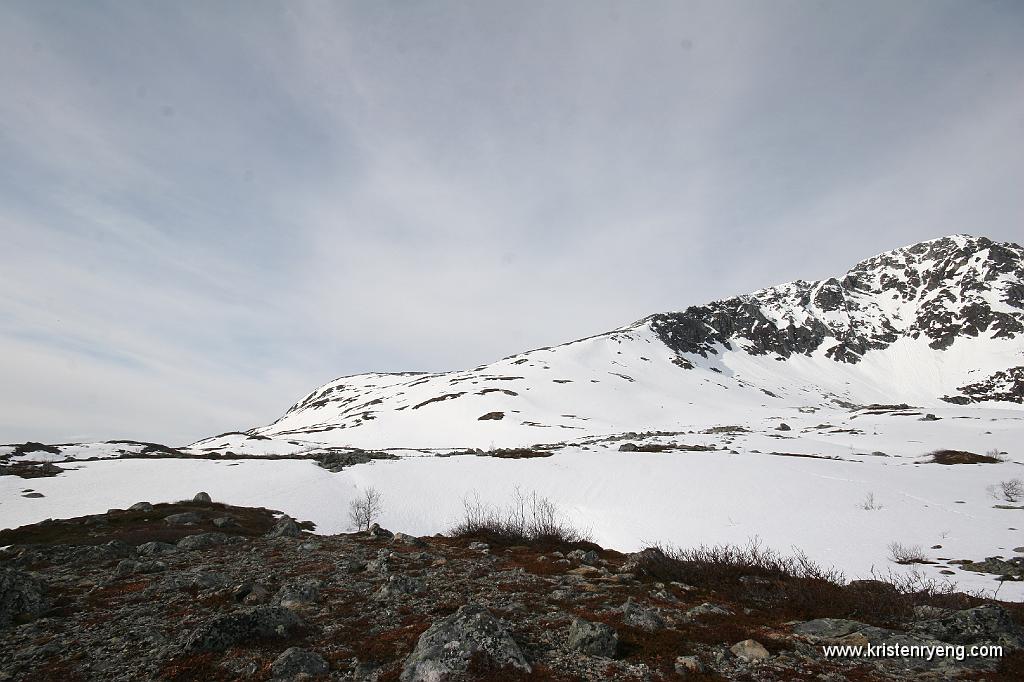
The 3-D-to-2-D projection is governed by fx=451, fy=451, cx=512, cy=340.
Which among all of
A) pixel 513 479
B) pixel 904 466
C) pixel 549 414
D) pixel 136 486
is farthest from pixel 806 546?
pixel 549 414

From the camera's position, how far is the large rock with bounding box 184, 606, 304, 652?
747 centimetres

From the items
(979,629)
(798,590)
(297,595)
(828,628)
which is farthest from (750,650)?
(297,595)

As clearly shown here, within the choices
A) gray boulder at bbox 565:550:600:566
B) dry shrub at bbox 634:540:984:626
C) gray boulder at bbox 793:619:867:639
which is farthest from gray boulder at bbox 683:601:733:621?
gray boulder at bbox 565:550:600:566

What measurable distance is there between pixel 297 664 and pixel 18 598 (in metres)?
7.72

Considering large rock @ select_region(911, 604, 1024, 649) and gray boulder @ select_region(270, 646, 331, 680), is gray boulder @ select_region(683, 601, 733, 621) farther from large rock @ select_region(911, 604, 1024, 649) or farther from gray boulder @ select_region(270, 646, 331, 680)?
gray boulder @ select_region(270, 646, 331, 680)

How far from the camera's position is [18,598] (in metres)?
9.55

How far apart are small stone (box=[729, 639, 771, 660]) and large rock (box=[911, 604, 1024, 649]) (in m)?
3.26

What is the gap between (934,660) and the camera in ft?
22.7

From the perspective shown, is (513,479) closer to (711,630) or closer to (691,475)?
(691,475)

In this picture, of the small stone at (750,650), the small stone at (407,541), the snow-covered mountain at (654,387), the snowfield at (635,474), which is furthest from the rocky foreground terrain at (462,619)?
the snow-covered mountain at (654,387)

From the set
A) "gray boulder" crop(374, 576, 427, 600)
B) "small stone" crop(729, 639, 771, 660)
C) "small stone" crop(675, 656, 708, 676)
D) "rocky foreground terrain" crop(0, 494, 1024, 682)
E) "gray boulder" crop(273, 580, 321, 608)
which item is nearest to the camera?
"small stone" crop(675, 656, 708, 676)

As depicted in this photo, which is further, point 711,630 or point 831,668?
point 711,630

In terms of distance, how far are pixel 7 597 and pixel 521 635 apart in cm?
1076

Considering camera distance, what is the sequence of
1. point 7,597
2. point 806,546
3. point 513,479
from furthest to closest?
point 513,479
point 806,546
point 7,597
